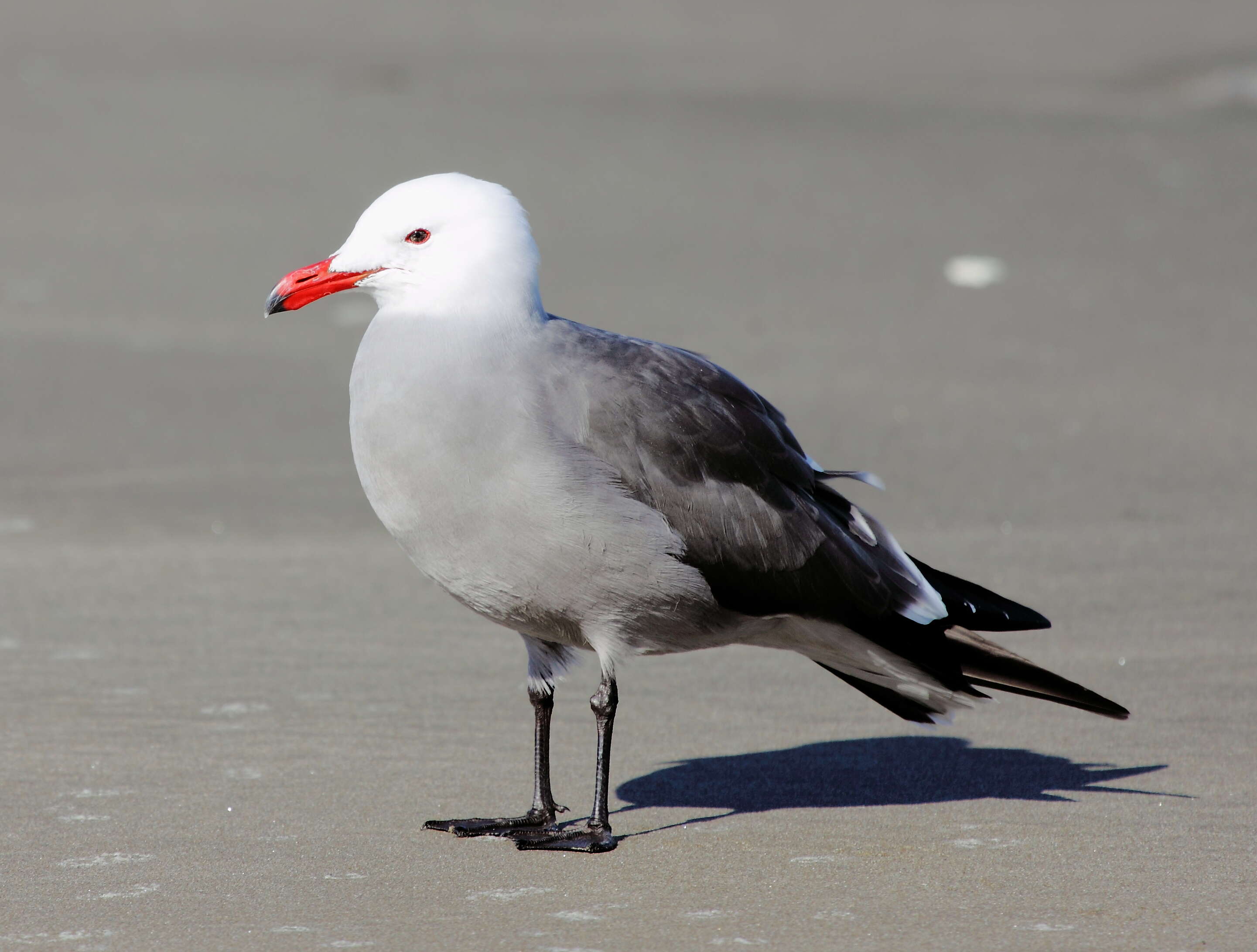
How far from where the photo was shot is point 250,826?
4.40 meters

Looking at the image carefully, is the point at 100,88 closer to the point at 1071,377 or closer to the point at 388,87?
the point at 388,87

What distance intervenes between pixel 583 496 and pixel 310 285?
97cm

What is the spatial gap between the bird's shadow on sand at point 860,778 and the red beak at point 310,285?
1585 millimetres

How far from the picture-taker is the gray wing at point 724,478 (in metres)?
4.34

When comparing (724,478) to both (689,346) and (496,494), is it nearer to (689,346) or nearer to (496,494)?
(496,494)

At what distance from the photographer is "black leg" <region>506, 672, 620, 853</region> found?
4309 mm

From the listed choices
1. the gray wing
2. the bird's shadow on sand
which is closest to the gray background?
the bird's shadow on sand

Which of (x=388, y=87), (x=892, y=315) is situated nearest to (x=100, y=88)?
(x=388, y=87)

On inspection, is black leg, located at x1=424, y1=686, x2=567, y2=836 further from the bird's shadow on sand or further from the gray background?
the bird's shadow on sand

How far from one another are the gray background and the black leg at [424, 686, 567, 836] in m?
0.07

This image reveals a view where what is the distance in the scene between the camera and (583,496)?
13.8ft

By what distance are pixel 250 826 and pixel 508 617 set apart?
829 mm

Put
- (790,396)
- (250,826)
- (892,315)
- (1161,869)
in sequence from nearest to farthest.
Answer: (1161,869), (250,826), (790,396), (892,315)

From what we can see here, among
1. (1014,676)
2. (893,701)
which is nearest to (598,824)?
(893,701)
